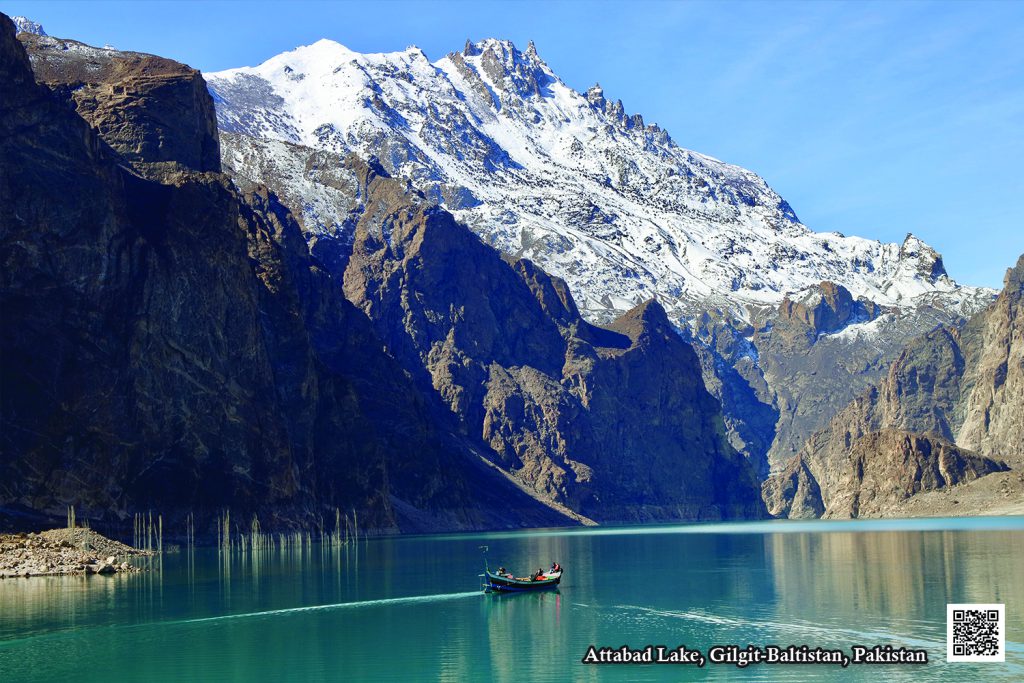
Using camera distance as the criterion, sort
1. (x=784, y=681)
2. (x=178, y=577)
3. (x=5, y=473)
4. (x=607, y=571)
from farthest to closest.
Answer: (x=5, y=473), (x=607, y=571), (x=178, y=577), (x=784, y=681)

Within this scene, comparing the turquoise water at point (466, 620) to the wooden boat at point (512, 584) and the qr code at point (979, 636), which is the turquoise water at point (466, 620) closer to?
the qr code at point (979, 636)

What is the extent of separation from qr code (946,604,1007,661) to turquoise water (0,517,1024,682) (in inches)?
40.1

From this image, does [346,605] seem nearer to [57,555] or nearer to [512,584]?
[512,584]

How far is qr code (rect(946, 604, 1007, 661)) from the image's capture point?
7781cm

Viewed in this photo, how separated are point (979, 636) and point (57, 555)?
380ft

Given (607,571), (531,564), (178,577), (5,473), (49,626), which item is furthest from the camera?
(5,473)

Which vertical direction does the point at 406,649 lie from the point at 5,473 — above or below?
below

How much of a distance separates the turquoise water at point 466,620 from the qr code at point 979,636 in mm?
1019

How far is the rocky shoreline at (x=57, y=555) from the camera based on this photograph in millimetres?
157125

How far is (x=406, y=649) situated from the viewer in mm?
94812

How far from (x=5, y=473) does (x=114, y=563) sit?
43.0m

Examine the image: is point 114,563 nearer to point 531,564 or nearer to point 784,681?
point 531,564

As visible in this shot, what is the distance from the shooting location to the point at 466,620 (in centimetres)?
11231

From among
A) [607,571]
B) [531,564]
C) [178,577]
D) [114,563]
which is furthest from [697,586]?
[114,563]
